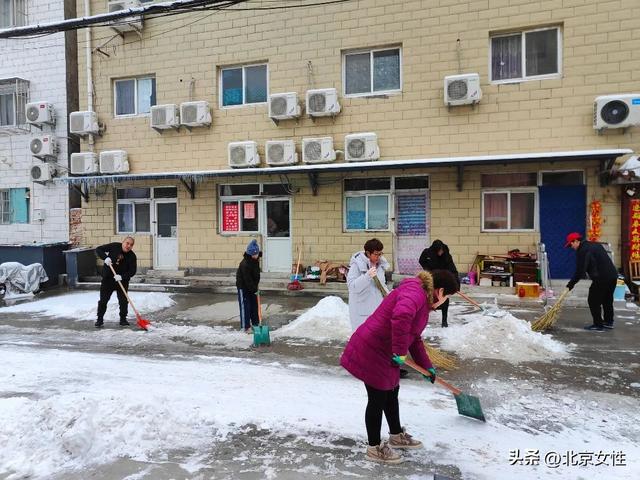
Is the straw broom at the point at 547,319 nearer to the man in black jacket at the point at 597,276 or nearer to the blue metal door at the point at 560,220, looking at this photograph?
the man in black jacket at the point at 597,276

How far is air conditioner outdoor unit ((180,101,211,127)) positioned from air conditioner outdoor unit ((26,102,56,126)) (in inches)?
181

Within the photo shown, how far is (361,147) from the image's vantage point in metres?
11.0

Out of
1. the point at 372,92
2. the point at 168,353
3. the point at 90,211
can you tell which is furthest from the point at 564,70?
the point at 90,211

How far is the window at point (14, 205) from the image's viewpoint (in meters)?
14.6

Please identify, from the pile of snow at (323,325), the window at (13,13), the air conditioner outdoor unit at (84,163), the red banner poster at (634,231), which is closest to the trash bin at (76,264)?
the air conditioner outdoor unit at (84,163)

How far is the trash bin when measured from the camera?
13.0 meters

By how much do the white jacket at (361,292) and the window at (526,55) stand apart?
7.74 m

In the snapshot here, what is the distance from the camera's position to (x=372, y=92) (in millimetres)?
11414

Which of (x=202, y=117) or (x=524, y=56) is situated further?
(x=202, y=117)

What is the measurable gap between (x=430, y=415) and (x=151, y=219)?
11.3 m

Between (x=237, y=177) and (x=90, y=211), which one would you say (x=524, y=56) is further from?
(x=90, y=211)

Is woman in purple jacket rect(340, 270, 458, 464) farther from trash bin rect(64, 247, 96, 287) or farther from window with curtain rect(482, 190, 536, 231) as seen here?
trash bin rect(64, 247, 96, 287)

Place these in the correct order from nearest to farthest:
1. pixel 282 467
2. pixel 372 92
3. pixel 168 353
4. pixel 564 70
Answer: pixel 282 467 → pixel 168 353 → pixel 564 70 → pixel 372 92

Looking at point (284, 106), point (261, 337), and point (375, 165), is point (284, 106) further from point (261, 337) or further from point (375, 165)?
point (261, 337)
